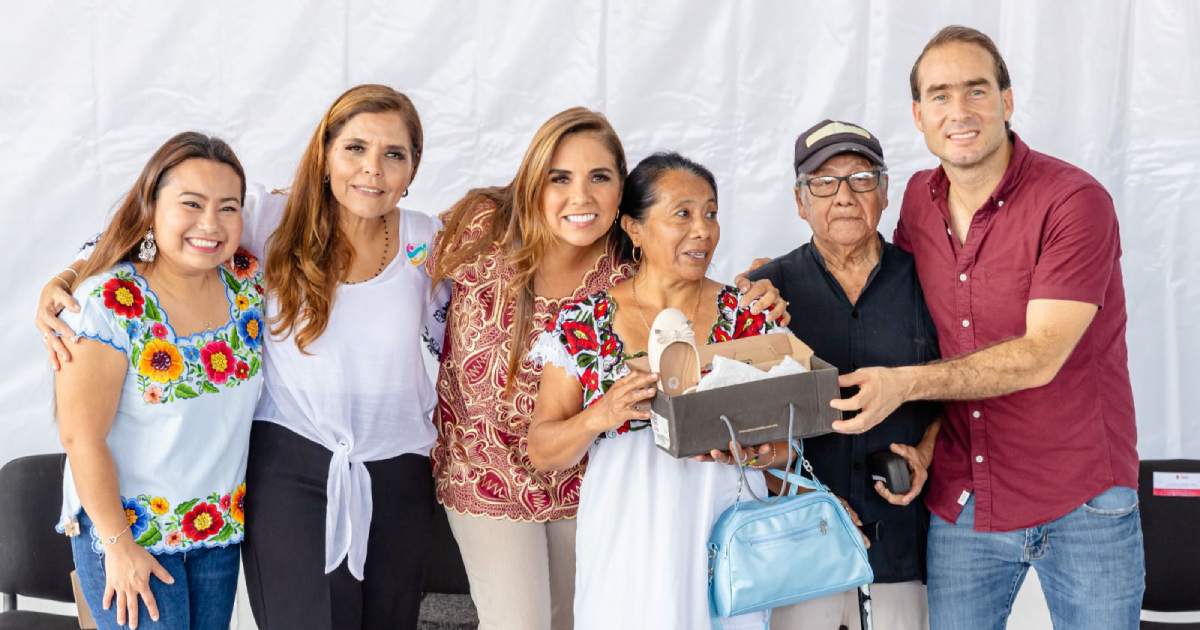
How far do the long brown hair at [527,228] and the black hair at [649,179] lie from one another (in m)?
0.10

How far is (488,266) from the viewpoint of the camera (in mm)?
2539

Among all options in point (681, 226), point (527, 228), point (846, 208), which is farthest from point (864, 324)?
point (527, 228)

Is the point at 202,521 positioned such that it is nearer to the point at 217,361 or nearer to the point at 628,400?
the point at 217,361

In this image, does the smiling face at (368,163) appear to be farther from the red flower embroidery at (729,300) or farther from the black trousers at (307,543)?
the red flower embroidery at (729,300)

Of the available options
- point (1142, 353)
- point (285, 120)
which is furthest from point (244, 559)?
point (1142, 353)

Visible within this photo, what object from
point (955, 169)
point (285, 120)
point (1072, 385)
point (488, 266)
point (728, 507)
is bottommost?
point (728, 507)

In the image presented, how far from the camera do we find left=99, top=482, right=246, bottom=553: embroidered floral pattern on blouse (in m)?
2.25

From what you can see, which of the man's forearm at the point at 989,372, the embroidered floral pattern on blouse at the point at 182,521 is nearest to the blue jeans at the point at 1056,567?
the man's forearm at the point at 989,372

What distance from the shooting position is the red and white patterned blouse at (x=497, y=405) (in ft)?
8.11

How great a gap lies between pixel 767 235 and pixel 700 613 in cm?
163

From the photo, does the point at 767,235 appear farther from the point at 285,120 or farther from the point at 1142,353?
the point at 285,120

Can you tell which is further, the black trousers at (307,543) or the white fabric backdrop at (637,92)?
the white fabric backdrop at (637,92)

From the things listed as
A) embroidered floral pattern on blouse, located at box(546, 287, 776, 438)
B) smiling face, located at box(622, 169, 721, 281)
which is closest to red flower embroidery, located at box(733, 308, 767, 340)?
embroidered floral pattern on blouse, located at box(546, 287, 776, 438)

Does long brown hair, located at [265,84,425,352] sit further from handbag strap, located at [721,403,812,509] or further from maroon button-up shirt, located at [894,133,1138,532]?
maroon button-up shirt, located at [894,133,1138,532]
